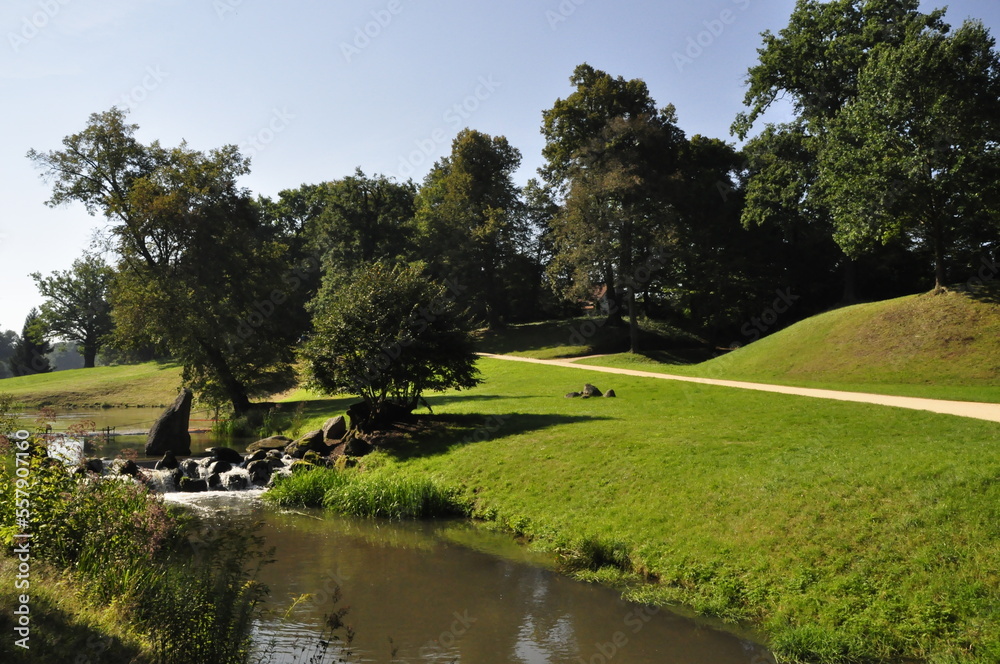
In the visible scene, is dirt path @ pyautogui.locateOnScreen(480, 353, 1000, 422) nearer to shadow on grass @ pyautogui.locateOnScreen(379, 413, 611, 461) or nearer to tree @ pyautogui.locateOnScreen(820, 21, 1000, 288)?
shadow on grass @ pyautogui.locateOnScreen(379, 413, 611, 461)

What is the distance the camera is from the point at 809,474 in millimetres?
12625

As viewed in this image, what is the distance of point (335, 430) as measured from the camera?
22.6m

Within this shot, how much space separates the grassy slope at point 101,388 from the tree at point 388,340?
30995mm

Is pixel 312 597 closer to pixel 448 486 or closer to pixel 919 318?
pixel 448 486

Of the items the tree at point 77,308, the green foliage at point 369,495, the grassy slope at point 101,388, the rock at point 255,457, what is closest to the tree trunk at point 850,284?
the green foliage at point 369,495

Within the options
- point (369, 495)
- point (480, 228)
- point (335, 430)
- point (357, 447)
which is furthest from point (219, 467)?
point (480, 228)

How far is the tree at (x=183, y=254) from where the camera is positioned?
33406 mm

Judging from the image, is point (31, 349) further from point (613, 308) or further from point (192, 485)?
point (192, 485)

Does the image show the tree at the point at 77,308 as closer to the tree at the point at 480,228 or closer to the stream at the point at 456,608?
the tree at the point at 480,228

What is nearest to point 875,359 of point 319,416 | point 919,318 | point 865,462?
point 919,318

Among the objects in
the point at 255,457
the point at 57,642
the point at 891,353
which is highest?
the point at 891,353

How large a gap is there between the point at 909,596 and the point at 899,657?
105 cm

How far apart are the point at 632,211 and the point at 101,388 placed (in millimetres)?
40496

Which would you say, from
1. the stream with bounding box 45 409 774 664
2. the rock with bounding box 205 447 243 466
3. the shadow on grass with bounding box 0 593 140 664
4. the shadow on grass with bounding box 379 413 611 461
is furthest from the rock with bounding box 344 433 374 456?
the shadow on grass with bounding box 0 593 140 664
